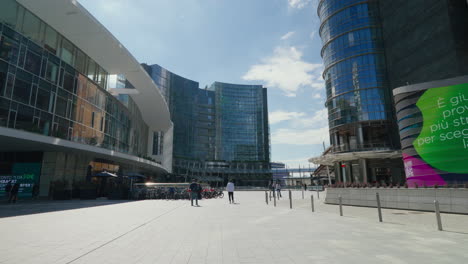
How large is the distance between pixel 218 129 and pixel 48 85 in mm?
94170

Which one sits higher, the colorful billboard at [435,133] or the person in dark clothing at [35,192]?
the colorful billboard at [435,133]

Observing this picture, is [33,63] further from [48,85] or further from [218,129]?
[218,129]

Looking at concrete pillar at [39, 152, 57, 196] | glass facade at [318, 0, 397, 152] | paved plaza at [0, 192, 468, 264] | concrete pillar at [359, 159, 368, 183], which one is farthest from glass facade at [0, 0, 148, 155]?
concrete pillar at [359, 159, 368, 183]

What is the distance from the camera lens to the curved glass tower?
44375 millimetres

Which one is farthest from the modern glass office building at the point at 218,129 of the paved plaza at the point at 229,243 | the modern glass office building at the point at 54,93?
the paved plaza at the point at 229,243

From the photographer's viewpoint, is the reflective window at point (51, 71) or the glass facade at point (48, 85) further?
the reflective window at point (51, 71)

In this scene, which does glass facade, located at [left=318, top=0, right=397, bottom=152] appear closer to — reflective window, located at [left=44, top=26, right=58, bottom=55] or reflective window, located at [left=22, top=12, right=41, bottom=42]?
reflective window, located at [left=44, top=26, right=58, bottom=55]

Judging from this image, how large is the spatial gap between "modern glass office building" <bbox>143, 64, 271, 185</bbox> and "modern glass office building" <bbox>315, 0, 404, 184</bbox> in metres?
61.2

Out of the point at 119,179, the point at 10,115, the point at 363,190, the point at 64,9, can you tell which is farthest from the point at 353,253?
the point at 64,9

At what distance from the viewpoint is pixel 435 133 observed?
1459 centimetres

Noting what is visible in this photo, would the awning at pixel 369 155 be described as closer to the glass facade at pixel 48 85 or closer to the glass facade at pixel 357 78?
the glass facade at pixel 357 78

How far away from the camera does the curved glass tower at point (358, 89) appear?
44.4 metres

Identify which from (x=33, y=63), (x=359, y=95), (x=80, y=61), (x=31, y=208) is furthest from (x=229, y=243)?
(x=359, y=95)

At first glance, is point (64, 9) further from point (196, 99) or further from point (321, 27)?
point (196, 99)
